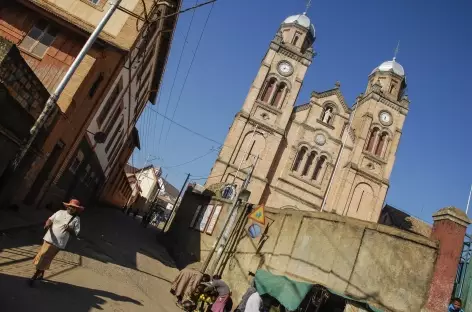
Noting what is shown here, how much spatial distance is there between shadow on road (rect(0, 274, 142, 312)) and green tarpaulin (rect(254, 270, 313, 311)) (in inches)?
175

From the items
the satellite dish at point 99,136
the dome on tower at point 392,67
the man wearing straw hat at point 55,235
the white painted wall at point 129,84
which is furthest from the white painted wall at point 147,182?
the man wearing straw hat at point 55,235

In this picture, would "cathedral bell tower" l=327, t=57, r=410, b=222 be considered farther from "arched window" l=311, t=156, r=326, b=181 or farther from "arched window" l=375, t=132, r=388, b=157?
"arched window" l=311, t=156, r=326, b=181

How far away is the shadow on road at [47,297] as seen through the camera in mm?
5087

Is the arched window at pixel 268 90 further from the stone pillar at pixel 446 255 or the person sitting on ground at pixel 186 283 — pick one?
the stone pillar at pixel 446 255

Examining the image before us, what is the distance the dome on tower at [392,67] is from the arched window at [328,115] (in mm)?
8577

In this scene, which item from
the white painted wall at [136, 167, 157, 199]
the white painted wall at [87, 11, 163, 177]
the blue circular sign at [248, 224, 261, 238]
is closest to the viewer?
the blue circular sign at [248, 224, 261, 238]

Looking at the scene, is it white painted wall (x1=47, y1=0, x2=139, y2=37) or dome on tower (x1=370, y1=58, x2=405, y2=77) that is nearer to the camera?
white painted wall (x1=47, y1=0, x2=139, y2=37)

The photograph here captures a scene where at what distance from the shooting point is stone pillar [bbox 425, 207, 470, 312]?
8023 millimetres

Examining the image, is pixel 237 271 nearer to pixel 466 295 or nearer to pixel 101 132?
pixel 466 295

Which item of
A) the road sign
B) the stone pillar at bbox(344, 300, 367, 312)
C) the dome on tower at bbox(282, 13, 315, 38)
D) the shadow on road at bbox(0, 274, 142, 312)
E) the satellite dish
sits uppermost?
the dome on tower at bbox(282, 13, 315, 38)

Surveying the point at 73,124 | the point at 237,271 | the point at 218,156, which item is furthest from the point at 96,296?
the point at 218,156

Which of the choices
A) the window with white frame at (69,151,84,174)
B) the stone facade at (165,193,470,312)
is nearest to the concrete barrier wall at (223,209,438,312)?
the stone facade at (165,193,470,312)

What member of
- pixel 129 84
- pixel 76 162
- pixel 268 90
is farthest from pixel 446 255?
pixel 268 90

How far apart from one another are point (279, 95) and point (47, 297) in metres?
25.6
